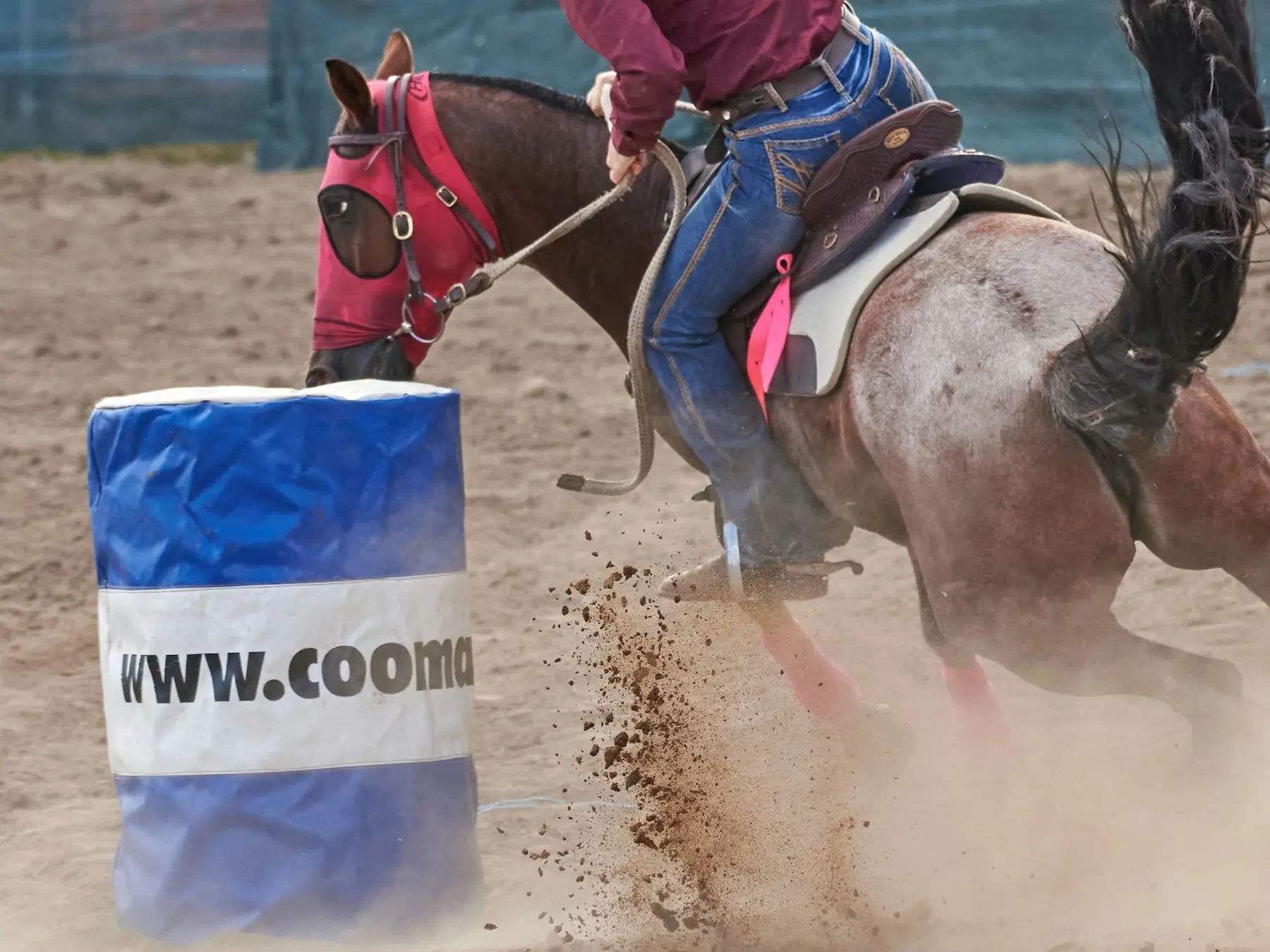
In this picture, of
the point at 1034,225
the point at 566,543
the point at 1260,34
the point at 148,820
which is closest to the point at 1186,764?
the point at 1034,225

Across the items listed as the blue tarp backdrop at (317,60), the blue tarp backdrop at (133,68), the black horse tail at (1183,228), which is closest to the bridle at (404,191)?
the black horse tail at (1183,228)

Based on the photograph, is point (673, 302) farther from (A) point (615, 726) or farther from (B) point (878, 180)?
(A) point (615, 726)

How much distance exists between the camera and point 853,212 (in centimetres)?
337

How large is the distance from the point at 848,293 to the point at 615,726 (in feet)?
6.47

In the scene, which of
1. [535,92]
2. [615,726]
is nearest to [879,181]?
[535,92]

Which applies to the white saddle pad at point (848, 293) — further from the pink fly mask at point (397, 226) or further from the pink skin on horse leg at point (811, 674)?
the pink fly mask at point (397, 226)

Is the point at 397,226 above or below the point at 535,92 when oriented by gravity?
below

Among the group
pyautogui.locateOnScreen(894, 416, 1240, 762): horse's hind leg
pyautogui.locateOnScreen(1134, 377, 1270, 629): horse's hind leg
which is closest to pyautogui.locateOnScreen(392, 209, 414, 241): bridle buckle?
pyautogui.locateOnScreen(894, 416, 1240, 762): horse's hind leg

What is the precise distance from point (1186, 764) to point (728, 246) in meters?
1.48

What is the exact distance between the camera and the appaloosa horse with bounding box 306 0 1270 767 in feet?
9.04

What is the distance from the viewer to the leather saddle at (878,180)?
10.9 ft

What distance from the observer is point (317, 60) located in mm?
10023

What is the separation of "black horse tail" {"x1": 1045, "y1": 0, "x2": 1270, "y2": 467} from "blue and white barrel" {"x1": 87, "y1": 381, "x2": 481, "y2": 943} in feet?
4.35

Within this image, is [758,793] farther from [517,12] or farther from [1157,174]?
[517,12]
